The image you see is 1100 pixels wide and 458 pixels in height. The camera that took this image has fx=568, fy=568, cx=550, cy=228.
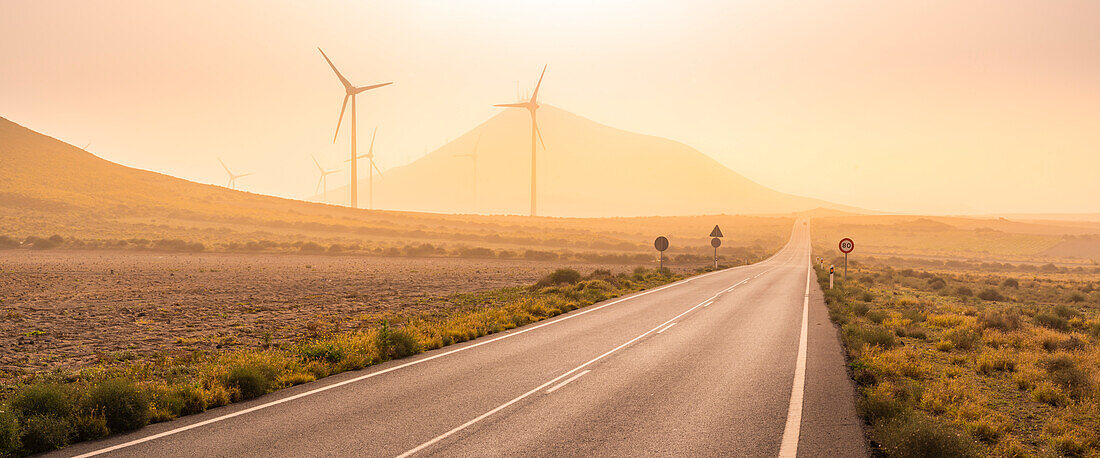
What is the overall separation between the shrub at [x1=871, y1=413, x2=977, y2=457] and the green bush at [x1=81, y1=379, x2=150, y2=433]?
10507 millimetres

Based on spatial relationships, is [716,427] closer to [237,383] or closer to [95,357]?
[237,383]

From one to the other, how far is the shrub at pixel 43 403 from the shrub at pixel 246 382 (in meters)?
2.33

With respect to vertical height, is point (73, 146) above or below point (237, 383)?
above

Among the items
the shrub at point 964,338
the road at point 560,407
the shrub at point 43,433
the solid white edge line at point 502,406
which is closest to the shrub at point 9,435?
the shrub at point 43,433

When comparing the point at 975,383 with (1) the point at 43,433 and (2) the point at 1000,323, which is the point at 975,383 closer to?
(2) the point at 1000,323

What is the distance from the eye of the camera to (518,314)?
65.0 ft

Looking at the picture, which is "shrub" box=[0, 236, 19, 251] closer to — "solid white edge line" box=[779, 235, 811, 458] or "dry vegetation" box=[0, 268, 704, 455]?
"dry vegetation" box=[0, 268, 704, 455]


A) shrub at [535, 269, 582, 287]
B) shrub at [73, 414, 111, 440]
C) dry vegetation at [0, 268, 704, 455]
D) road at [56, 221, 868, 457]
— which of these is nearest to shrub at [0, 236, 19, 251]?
shrub at [535, 269, 582, 287]

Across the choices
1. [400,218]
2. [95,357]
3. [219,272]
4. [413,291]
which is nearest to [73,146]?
[400,218]

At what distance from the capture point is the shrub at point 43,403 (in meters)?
8.15

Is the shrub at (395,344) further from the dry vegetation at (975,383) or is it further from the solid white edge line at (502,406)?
the dry vegetation at (975,383)

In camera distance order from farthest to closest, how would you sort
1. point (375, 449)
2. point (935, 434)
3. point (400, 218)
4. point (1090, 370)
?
point (400, 218) → point (1090, 370) → point (375, 449) → point (935, 434)

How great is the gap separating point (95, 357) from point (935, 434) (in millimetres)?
17418

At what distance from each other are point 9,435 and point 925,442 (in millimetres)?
11416
